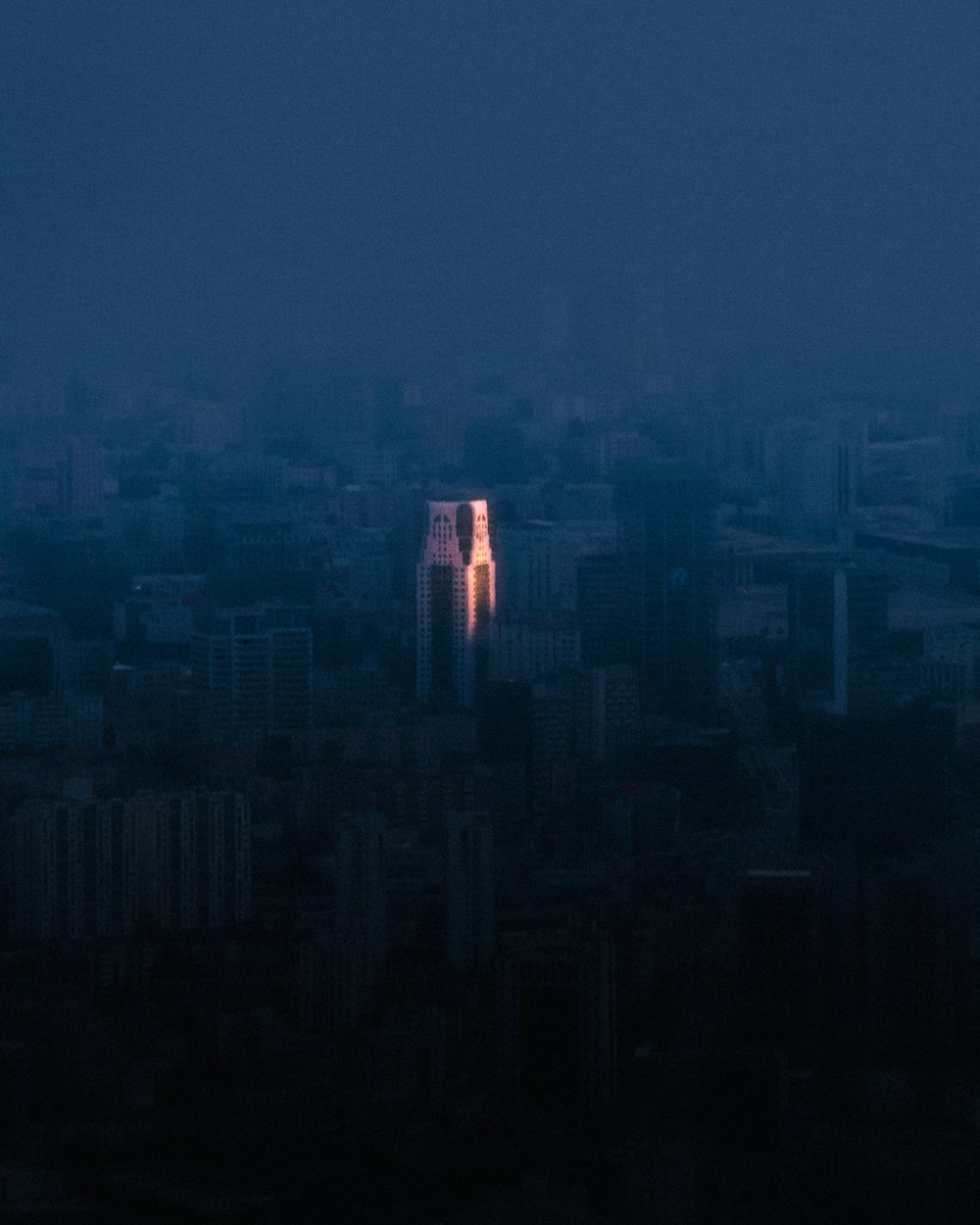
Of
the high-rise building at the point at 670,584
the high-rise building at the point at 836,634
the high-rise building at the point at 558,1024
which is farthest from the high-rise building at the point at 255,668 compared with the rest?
the high-rise building at the point at 558,1024

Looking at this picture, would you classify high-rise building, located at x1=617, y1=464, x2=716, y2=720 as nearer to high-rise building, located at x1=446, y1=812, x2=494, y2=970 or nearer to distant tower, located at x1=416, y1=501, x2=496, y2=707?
distant tower, located at x1=416, y1=501, x2=496, y2=707

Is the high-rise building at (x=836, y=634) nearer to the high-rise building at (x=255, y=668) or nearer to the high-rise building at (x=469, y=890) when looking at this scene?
the high-rise building at (x=469, y=890)

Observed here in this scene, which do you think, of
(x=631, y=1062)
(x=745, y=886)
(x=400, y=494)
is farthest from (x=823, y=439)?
(x=631, y=1062)

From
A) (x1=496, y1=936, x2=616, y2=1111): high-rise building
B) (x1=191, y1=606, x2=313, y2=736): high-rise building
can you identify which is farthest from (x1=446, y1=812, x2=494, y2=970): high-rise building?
(x1=191, y1=606, x2=313, y2=736): high-rise building

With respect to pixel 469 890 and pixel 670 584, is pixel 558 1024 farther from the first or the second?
pixel 670 584

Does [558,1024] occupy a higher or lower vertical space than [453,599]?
lower

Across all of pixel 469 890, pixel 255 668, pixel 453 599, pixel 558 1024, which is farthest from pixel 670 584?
pixel 558 1024
